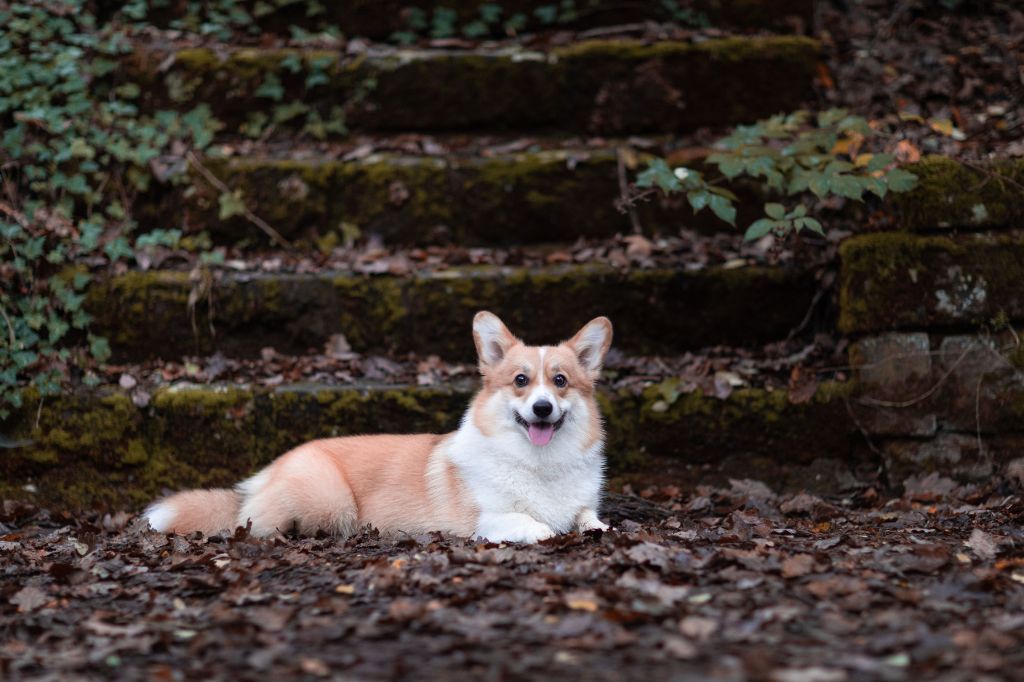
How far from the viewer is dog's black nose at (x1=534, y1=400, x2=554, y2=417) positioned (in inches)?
185

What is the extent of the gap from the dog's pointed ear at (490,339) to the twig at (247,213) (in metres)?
2.74

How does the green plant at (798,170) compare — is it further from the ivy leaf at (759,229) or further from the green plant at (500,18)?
the green plant at (500,18)

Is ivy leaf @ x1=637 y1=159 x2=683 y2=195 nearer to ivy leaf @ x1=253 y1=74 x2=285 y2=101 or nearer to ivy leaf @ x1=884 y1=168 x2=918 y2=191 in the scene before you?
ivy leaf @ x1=884 y1=168 x2=918 y2=191

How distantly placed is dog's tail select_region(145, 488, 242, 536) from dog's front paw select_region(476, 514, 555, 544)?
140 centimetres

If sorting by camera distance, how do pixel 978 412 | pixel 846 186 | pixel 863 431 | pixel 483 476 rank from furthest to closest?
pixel 863 431 → pixel 978 412 → pixel 846 186 → pixel 483 476

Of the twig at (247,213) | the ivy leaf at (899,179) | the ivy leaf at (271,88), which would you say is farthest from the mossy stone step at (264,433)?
the ivy leaf at (271,88)

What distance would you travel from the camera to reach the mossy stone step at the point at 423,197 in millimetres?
7332

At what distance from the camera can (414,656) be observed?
2955 mm

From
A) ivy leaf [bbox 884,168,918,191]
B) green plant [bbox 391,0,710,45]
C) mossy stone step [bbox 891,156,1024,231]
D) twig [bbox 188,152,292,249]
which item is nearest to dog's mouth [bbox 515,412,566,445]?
ivy leaf [bbox 884,168,918,191]

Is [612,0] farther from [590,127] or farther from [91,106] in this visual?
[91,106]

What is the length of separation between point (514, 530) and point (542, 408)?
24.7 inches

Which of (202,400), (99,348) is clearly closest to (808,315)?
(202,400)

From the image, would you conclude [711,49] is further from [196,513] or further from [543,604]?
[543,604]

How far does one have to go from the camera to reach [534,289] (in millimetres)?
6668
